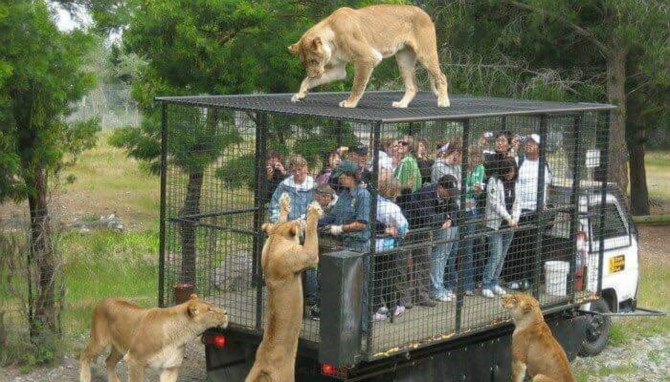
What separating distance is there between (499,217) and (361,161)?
53.7 inches

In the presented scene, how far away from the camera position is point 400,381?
7926mm

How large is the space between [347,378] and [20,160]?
14.6 ft

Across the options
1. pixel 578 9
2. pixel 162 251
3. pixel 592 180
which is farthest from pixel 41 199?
pixel 578 9

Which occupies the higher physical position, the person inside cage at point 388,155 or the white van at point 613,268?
the person inside cage at point 388,155

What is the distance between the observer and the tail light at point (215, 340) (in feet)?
27.1

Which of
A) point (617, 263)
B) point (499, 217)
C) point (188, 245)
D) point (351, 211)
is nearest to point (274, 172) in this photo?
point (351, 211)

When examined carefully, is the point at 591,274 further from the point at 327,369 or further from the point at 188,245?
the point at 188,245

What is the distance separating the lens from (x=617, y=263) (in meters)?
10.8

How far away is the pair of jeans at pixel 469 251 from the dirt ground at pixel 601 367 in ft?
6.87

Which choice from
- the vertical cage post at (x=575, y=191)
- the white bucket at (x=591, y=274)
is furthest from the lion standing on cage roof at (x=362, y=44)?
the white bucket at (x=591, y=274)

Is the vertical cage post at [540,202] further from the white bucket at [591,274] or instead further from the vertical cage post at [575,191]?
the white bucket at [591,274]

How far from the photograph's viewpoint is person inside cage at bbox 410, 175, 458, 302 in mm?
8023

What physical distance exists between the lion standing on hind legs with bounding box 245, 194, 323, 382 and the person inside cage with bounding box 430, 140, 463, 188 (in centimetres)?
146

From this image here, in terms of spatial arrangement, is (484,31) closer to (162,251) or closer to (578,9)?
(578,9)
